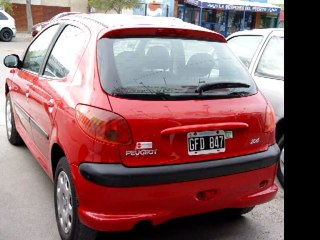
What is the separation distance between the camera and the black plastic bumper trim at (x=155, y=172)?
2434mm

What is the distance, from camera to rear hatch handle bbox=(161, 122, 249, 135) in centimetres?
253

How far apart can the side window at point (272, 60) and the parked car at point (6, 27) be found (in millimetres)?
18433

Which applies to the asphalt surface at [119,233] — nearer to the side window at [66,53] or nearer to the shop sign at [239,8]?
the side window at [66,53]

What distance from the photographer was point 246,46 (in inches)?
203

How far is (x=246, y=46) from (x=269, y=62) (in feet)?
1.85

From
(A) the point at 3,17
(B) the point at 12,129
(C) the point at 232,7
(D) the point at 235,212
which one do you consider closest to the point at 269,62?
(D) the point at 235,212

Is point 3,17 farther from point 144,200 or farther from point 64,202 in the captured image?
point 144,200

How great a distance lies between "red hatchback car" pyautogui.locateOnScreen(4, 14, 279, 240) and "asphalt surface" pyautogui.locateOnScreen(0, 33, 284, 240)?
32cm

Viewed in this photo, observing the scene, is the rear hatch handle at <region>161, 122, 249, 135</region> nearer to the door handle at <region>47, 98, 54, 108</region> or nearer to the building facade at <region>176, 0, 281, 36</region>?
the door handle at <region>47, 98, 54, 108</region>

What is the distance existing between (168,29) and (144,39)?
0.21m

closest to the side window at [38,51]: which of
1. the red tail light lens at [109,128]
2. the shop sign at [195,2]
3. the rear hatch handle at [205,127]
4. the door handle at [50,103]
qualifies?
the door handle at [50,103]

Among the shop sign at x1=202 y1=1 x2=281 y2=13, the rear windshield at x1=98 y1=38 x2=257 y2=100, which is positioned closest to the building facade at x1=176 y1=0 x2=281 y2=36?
the shop sign at x1=202 y1=1 x2=281 y2=13
